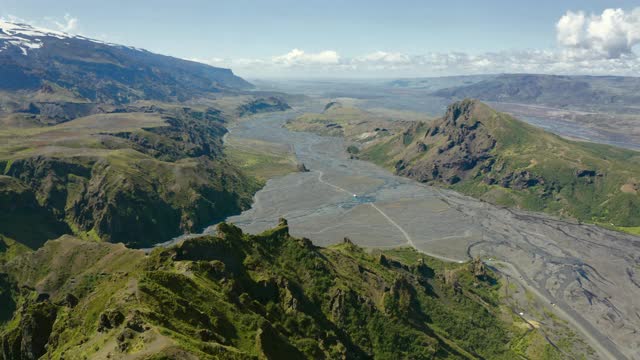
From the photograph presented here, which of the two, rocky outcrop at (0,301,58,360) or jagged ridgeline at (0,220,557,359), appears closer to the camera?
jagged ridgeline at (0,220,557,359)

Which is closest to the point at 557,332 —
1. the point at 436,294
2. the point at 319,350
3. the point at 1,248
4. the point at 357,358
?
Result: the point at 436,294

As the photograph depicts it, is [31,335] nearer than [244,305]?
Yes

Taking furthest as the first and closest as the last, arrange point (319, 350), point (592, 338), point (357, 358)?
point (592, 338) → point (357, 358) → point (319, 350)

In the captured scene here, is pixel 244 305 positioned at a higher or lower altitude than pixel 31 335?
higher

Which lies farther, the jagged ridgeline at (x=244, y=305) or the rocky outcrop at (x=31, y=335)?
the rocky outcrop at (x=31, y=335)

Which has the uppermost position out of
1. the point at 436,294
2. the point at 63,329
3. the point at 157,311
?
the point at 157,311

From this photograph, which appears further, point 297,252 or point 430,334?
point 297,252

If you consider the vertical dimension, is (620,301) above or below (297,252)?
below

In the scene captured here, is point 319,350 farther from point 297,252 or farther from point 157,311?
point 297,252
